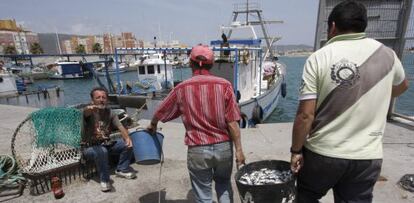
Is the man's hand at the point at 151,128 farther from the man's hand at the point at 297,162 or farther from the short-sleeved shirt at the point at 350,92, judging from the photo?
the short-sleeved shirt at the point at 350,92

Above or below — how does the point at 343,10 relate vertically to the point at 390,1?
below

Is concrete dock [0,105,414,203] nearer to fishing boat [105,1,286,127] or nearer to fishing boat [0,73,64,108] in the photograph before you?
fishing boat [105,1,286,127]

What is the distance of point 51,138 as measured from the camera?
364cm

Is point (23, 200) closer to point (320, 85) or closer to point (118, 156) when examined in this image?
point (118, 156)

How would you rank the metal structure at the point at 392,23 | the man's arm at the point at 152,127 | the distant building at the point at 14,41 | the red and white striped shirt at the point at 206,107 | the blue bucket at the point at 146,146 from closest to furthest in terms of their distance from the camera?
the red and white striped shirt at the point at 206,107
the man's arm at the point at 152,127
the blue bucket at the point at 146,146
the metal structure at the point at 392,23
the distant building at the point at 14,41

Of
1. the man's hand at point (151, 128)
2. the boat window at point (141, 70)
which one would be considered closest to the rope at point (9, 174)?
the man's hand at point (151, 128)

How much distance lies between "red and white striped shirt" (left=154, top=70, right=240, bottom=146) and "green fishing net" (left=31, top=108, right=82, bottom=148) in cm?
201

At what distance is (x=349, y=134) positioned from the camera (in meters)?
1.83

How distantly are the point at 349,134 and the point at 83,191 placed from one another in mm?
3314

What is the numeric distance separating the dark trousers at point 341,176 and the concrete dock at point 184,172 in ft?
4.48

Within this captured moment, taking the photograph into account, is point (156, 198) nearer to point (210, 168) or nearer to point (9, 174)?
point (210, 168)

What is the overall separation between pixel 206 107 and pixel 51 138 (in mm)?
2531

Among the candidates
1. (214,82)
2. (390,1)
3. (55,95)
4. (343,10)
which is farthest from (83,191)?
(55,95)

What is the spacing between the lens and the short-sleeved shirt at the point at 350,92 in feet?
5.70
